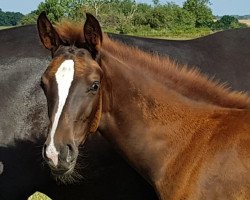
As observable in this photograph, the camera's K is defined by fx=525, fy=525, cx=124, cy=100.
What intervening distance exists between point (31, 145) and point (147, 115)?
1154 mm

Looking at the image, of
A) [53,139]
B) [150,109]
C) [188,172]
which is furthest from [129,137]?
[53,139]

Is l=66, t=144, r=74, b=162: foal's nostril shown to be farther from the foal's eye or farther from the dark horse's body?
the dark horse's body

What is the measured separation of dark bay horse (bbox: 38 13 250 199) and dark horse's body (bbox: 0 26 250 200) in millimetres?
622

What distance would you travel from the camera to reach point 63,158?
3523mm

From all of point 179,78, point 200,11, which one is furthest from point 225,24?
point 179,78

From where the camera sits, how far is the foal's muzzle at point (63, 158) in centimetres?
351

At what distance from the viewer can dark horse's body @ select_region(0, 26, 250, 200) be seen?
4652 mm

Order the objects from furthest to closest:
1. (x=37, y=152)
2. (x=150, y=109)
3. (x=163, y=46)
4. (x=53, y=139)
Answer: (x=163, y=46) < (x=37, y=152) < (x=150, y=109) < (x=53, y=139)

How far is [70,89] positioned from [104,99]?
440 millimetres

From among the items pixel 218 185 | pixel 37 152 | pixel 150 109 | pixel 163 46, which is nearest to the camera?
pixel 218 185

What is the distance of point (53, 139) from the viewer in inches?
139

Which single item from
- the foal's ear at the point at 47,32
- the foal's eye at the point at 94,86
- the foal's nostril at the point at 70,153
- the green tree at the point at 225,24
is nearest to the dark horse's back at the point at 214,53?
the foal's ear at the point at 47,32

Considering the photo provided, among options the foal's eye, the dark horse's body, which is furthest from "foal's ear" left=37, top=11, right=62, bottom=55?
the dark horse's body

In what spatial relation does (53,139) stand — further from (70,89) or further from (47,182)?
(47,182)
